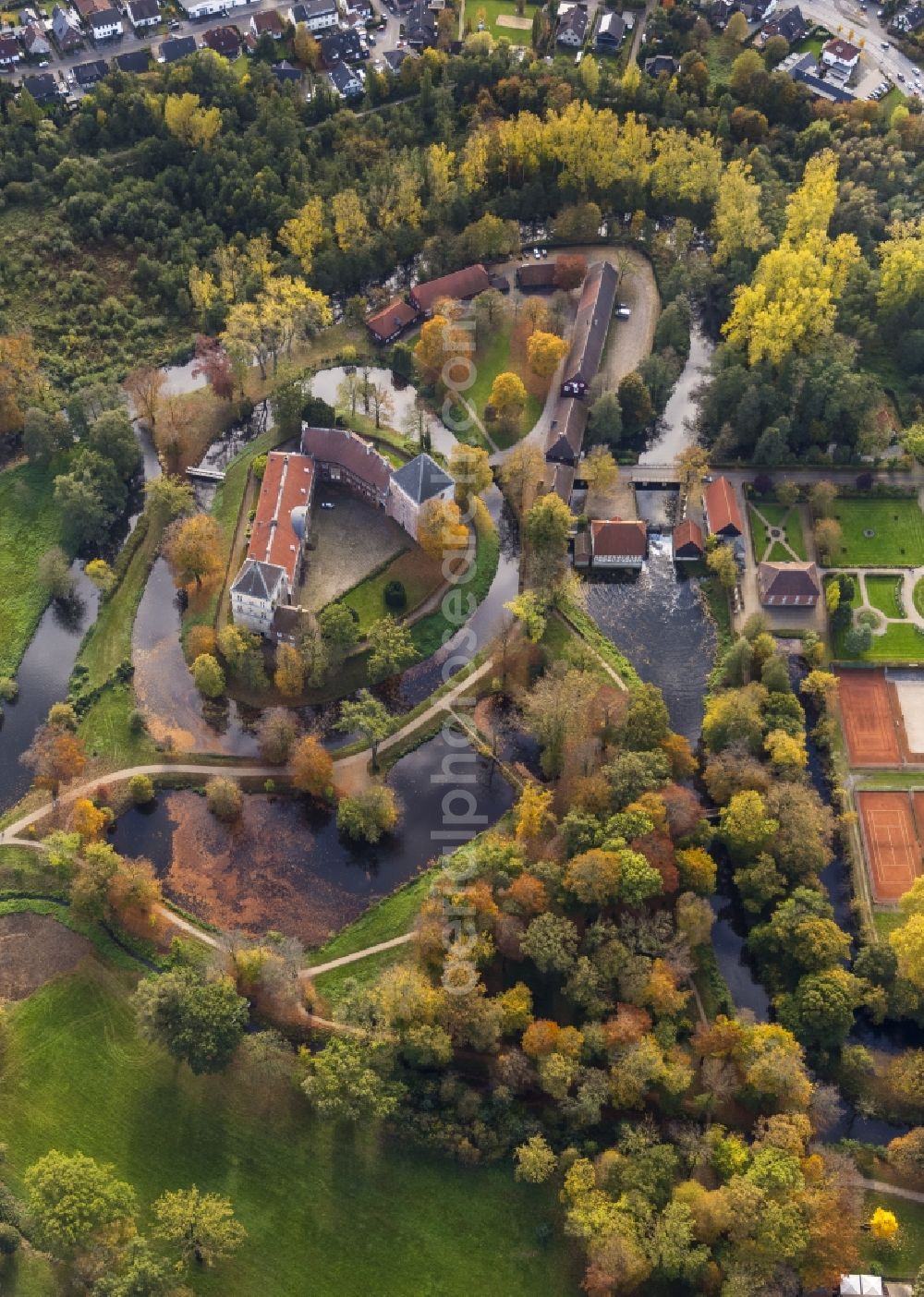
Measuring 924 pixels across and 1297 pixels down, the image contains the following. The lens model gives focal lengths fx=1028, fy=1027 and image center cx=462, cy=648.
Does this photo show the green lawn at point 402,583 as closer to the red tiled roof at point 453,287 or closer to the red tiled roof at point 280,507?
the red tiled roof at point 280,507

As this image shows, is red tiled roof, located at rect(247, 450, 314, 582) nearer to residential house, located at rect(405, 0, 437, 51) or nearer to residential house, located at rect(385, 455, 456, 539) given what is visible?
residential house, located at rect(385, 455, 456, 539)

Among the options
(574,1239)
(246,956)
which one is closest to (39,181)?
(246,956)

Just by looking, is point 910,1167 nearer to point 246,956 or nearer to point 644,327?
point 246,956

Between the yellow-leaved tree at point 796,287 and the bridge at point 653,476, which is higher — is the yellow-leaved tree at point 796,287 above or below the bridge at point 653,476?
above

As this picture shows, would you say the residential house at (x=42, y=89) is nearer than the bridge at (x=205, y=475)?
No

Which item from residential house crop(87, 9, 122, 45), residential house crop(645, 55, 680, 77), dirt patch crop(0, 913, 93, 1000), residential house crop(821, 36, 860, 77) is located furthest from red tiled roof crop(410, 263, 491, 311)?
dirt patch crop(0, 913, 93, 1000)

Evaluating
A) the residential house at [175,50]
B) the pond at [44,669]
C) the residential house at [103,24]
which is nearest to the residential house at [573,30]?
the residential house at [175,50]

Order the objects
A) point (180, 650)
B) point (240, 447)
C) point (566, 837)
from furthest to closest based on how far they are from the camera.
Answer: point (240, 447) → point (180, 650) → point (566, 837)
